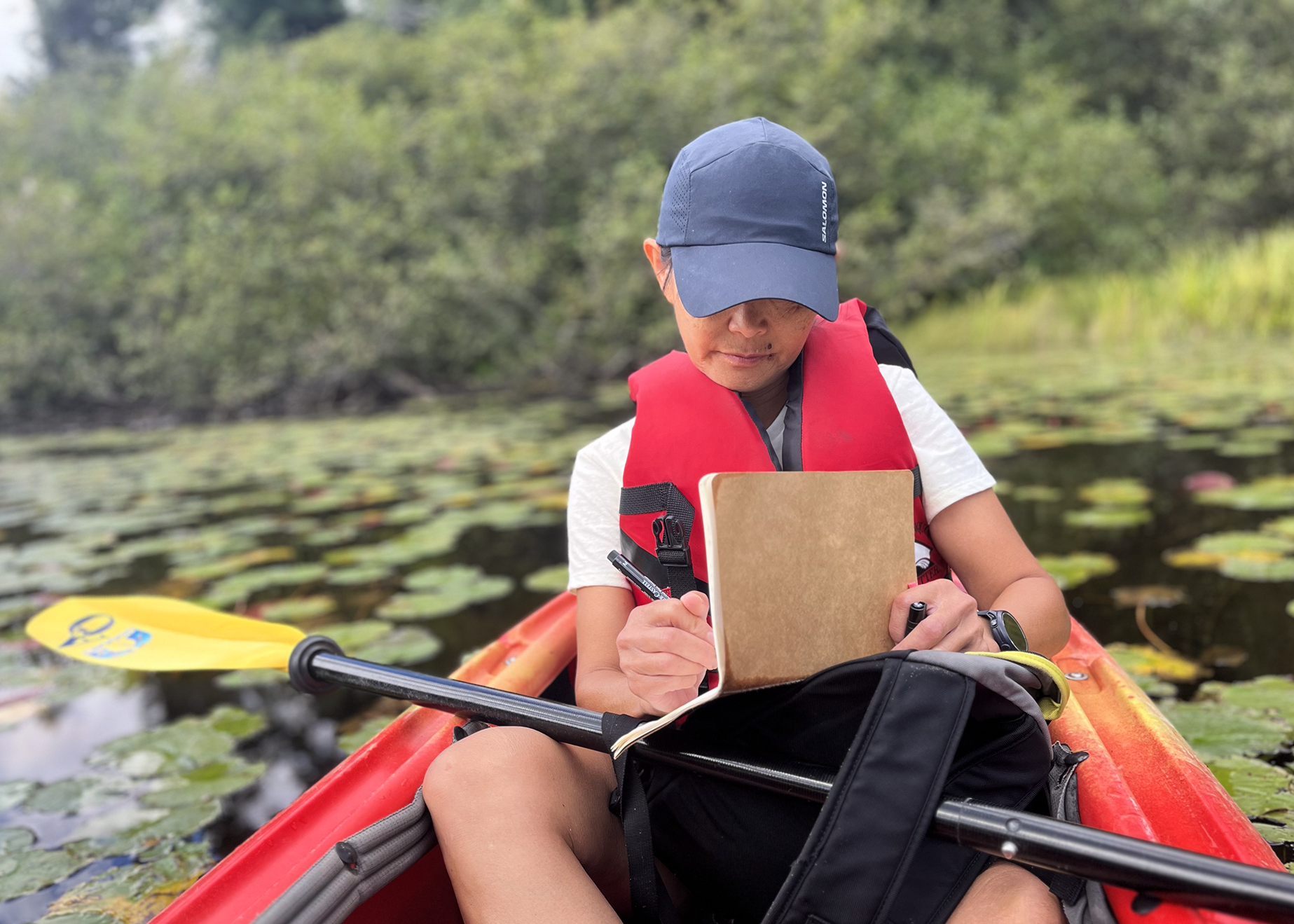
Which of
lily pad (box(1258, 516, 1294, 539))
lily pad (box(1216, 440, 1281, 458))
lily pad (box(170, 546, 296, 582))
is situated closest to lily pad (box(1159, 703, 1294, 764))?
lily pad (box(1258, 516, 1294, 539))

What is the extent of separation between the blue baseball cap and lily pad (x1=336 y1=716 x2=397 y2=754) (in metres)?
1.14

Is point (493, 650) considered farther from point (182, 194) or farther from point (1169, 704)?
point (182, 194)

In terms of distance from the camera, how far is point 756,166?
3.13 ft

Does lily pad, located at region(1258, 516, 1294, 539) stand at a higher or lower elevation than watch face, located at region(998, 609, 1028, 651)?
lower

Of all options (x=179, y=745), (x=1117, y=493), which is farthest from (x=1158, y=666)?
(x=179, y=745)

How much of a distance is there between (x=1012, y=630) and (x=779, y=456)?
0.32 m

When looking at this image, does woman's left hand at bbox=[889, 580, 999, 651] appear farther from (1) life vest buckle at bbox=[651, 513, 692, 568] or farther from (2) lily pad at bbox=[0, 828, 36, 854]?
(2) lily pad at bbox=[0, 828, 36, 854]

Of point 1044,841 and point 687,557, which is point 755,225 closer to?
point 687,557

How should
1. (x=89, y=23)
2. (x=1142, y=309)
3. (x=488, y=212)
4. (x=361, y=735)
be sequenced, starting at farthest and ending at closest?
(x=89, y=23)
(x=488, y=212)
(x=1142, y=309)
(x=361, y=735)

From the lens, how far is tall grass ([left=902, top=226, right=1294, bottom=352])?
7637 mm

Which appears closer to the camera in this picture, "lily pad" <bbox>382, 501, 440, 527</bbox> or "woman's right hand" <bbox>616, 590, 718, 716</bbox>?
"woman's right hand" <bbox>616, 590, 718, 716</bbox>

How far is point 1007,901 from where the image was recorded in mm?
737

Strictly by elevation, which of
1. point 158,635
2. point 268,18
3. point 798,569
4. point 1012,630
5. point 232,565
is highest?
point 268,18

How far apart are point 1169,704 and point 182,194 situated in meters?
10.5
